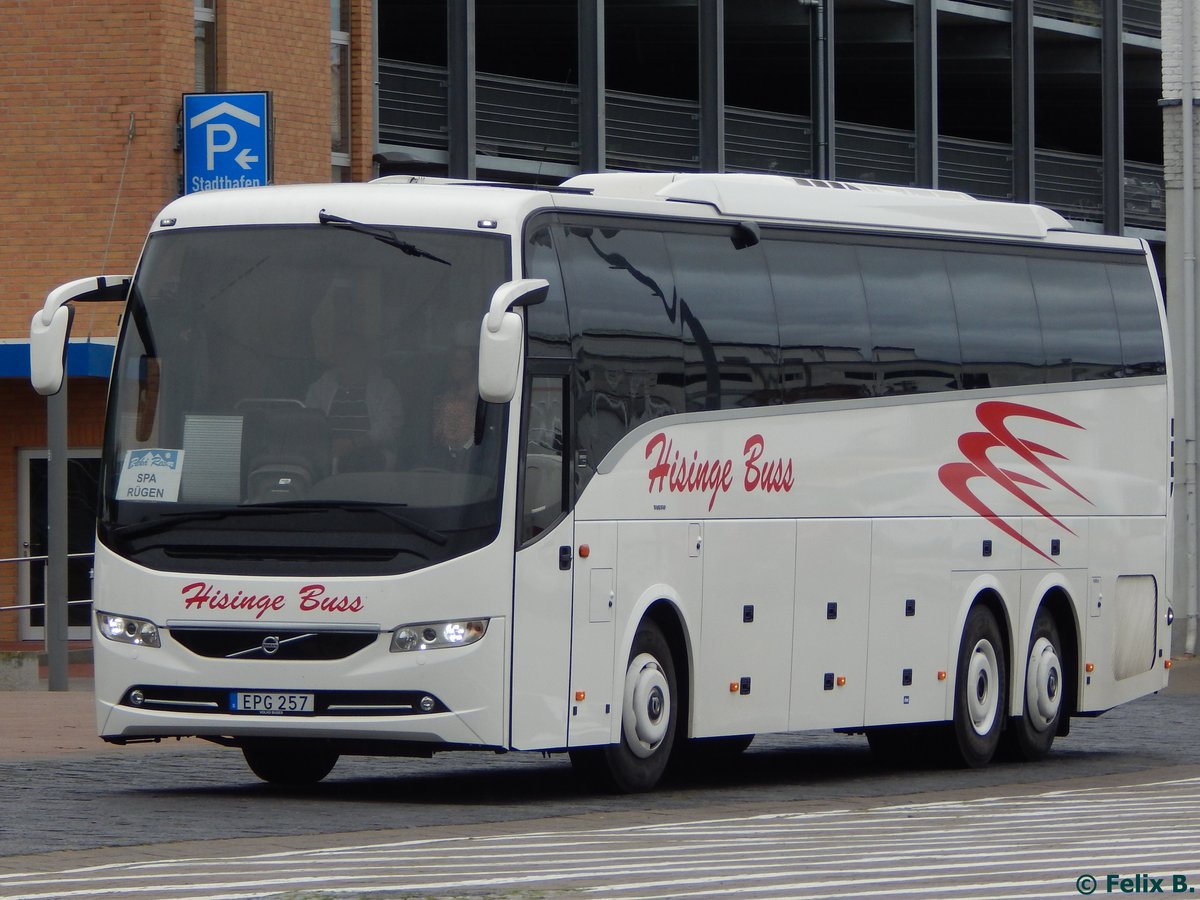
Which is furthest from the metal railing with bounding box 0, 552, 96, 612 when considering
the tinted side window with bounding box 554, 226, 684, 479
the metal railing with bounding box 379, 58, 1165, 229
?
the tinted side window with bounding box 554, 226, 684, 479

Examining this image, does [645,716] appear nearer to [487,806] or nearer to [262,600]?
[487,806]

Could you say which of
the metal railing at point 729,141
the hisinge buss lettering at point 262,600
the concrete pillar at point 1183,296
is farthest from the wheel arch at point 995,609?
the metal railing at point 729,141

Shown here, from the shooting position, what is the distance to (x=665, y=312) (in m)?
15.1

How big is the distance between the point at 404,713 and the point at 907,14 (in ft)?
100

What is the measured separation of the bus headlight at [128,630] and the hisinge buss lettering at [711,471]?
2884 mm

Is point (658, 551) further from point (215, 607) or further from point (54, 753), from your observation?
point (54, 753)

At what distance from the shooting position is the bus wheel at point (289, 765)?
15117mm

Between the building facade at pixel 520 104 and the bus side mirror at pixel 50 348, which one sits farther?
the building facade at pixel 520 104

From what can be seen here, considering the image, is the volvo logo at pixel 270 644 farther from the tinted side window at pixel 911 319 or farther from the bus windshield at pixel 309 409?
the tinted side window at pixel 911 319

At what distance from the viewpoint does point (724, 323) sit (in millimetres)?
15594

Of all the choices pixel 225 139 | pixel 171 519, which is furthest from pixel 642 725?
pixel 225 139

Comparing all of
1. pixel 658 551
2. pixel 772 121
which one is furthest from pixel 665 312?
pixel 772 121

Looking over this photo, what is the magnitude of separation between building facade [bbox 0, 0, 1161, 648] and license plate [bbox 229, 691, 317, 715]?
50.0ft

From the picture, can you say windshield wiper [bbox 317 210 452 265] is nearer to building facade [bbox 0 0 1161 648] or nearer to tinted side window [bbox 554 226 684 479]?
tinted side window [bbox 554 226 684 479]
